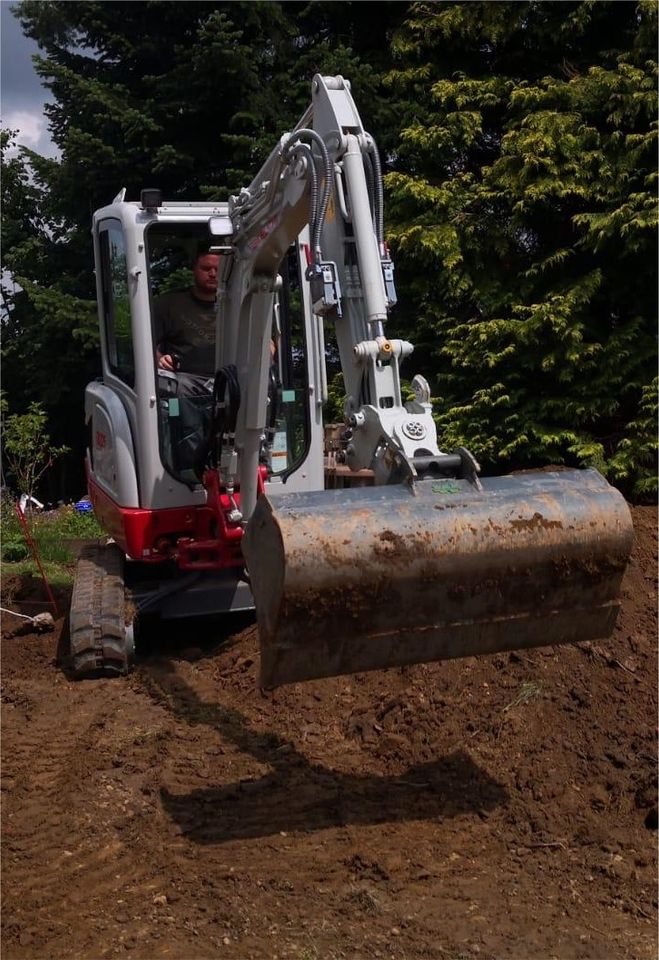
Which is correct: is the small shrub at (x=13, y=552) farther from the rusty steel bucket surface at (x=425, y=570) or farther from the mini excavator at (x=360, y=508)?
the rusty steel bucket surface at (x=425, y=570)

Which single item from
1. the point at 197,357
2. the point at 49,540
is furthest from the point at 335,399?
the point at 197,357

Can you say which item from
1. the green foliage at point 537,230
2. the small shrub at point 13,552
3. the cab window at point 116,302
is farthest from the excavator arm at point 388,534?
the small shrub at point 13,552

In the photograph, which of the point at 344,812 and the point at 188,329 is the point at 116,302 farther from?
the point at 344,812

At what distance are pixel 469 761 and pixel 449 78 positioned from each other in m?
8.00

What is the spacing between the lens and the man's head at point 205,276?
6.37m

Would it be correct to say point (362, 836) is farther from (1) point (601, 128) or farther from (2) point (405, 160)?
(2) point (405, 160)

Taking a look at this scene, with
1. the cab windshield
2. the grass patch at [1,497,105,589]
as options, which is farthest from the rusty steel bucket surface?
the grass patch at [1,497,105,589]

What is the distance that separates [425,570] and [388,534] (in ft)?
0.63

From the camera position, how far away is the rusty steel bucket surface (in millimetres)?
3607

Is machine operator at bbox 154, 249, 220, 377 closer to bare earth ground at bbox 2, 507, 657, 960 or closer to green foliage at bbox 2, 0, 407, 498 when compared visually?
bare earth ground at bbox 2, 507, 657, 960

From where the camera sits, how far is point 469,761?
4523 millimetres

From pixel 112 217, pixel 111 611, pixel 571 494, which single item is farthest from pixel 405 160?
pixel 571 494

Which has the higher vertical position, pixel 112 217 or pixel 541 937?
pixel 112 217

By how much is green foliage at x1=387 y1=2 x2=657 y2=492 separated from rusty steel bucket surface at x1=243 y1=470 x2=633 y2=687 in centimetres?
500
